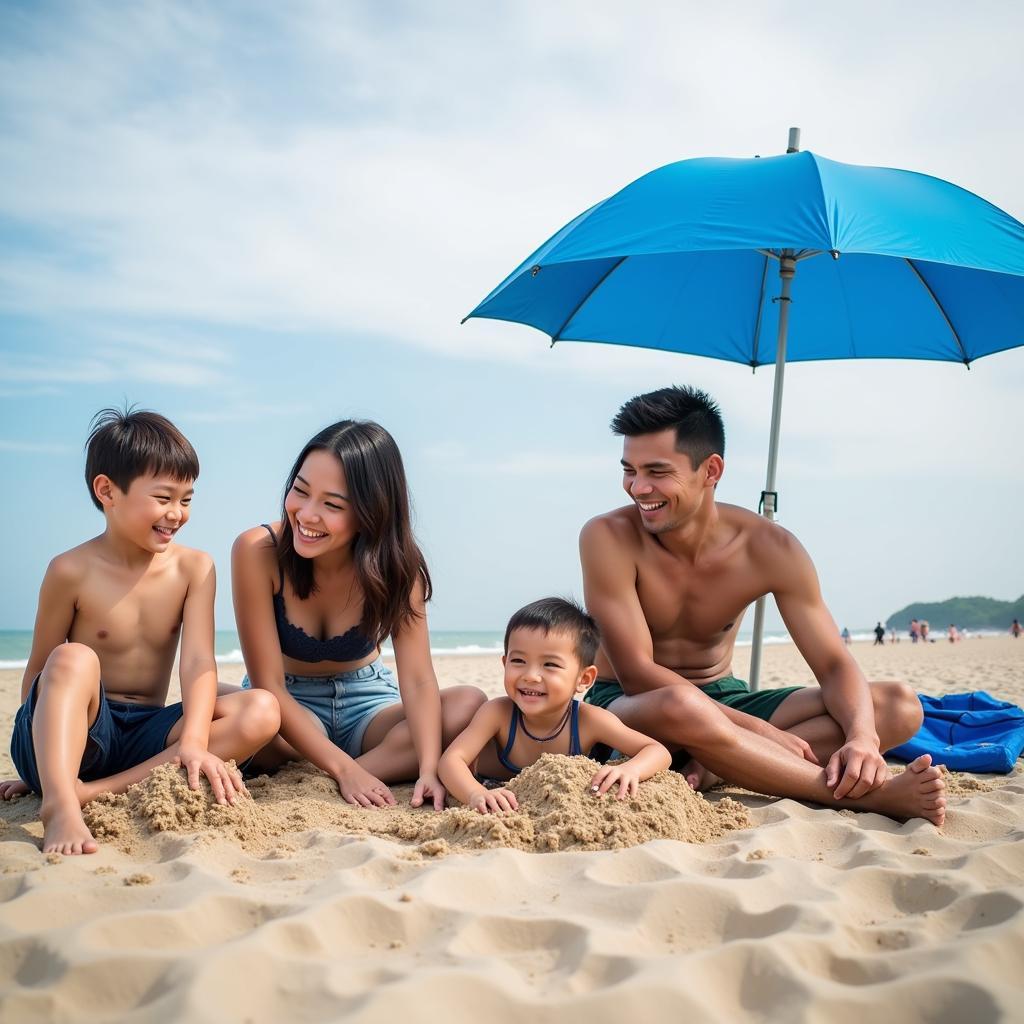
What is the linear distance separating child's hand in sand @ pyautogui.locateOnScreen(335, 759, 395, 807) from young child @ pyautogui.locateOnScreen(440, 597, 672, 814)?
0.25m

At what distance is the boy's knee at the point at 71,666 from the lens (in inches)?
120

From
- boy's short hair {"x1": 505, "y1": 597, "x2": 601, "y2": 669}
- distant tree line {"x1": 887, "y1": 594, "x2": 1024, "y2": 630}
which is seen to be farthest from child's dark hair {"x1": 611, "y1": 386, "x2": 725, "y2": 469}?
distant tree line {"x1": 887, "y1": 594, "x2": 1024, "y2": 630}

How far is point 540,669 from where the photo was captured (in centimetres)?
355

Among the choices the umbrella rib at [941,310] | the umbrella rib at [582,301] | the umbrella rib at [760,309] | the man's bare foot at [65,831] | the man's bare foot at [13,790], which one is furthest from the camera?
the umbrella rib at [760,309]

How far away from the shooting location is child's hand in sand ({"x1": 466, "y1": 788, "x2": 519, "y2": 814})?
10.3ft

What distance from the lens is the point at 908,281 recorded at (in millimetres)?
5312

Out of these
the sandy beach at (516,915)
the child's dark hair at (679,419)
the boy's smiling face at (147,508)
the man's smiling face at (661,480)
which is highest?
the child's dark hair at (679,419)

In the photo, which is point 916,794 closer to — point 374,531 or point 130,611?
point 374,531

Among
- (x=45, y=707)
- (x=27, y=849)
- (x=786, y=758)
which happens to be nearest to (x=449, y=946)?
(x=27, y=849)

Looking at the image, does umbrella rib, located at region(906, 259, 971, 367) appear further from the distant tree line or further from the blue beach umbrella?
the distant tree line

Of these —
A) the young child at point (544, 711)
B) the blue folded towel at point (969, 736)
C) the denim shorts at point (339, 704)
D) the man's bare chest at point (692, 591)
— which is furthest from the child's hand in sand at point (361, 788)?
the blue folded towel at point (969, 736)

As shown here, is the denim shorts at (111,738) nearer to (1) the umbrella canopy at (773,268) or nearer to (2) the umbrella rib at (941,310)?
(1) the umbrella canopy at (773,268)

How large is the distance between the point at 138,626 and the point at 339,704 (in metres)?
0.94

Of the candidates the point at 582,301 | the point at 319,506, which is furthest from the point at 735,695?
the point at 582,301
